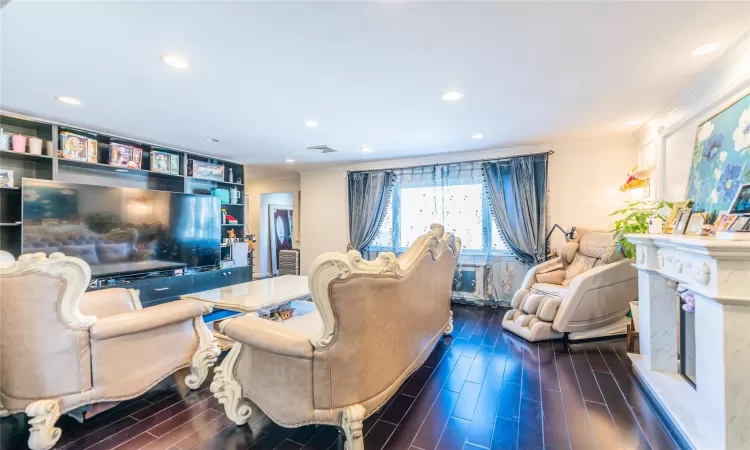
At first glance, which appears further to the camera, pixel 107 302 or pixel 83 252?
pixel 83 252

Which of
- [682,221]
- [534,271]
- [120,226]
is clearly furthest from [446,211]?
[120,226]

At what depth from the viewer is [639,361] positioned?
8.13 ft

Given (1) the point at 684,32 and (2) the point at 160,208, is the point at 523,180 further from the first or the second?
(2) the point at 160,208

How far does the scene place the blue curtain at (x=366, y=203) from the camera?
5.21 metres

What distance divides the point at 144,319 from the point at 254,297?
1013mm

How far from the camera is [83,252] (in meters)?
3.36

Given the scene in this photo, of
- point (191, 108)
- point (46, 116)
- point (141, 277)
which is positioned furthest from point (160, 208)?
point (191, 108)

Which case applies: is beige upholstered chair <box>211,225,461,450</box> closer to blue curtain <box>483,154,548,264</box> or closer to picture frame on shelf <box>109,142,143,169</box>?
blue curtain <box>483,154,548,264</box>

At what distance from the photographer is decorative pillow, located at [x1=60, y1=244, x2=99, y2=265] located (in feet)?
10.6

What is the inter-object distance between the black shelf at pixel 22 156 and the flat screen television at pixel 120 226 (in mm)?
268

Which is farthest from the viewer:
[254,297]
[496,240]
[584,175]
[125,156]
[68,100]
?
[496,240]

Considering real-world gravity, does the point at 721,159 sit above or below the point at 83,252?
above

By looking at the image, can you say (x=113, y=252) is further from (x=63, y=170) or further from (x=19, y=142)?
(x=19, y=142)

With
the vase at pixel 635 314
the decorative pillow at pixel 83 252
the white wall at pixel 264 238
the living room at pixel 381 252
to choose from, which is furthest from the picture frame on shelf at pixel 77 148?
the vase at pixel 635 314
